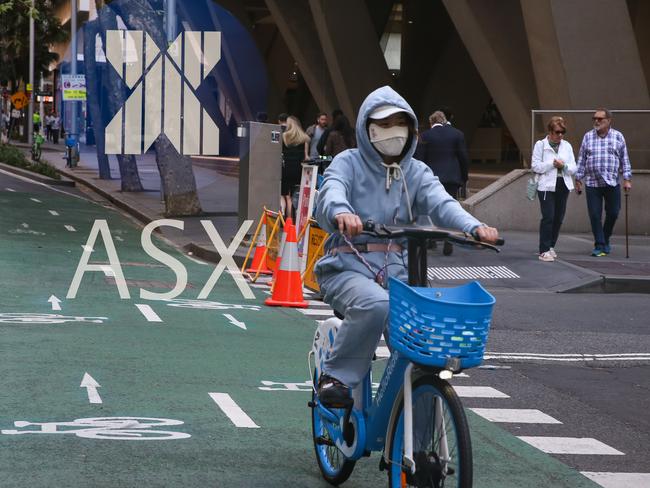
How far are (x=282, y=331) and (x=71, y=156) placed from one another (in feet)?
115

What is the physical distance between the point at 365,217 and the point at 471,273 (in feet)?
35.8

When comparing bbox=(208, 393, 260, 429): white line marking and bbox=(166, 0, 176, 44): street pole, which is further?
bbox=(166, 0, 176, 44): street pole

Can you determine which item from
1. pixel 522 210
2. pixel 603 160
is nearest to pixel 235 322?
pixel 603 160

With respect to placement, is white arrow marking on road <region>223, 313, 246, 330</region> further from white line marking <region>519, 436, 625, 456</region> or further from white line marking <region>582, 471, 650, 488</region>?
white line marking <region>582, 471, 650, 488</region>

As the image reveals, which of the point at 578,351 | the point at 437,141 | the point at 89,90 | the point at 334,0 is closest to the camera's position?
the point at 578,351

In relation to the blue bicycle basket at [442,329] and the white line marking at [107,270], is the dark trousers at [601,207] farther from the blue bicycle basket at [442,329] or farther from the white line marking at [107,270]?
the blue bicycle basket at [442,329]

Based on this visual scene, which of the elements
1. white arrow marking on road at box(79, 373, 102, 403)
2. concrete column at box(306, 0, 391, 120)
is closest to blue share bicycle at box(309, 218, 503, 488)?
white arrow marking on road at box(79, 373, 102, 403)

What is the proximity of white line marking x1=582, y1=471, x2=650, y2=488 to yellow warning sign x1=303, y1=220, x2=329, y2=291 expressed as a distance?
8.45 metres

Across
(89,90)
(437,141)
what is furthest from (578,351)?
(89,90)

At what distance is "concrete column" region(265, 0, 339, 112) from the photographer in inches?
1663

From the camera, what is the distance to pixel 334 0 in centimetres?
3741

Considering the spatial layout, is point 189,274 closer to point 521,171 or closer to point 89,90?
point 521,171

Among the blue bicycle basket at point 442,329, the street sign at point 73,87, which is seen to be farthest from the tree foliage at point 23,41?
the blue bicycle basket at point 442,329

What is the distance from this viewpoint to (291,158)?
21906 mm
